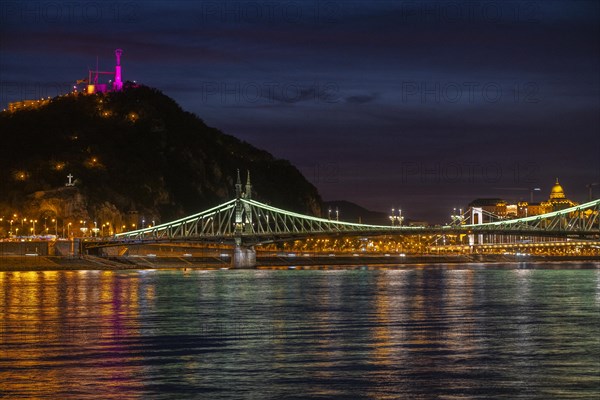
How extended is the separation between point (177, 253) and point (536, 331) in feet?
307

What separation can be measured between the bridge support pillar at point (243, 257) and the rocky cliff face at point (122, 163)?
74.8 feet

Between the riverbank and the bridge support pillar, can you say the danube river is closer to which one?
the riverbank

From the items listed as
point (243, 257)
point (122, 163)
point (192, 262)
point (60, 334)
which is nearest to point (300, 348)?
point (60, 334)

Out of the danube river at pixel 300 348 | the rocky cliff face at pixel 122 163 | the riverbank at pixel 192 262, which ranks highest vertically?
the rocky cliff face at pixel 122 163

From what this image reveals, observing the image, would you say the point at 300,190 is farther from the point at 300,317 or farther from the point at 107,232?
the point at 300,317

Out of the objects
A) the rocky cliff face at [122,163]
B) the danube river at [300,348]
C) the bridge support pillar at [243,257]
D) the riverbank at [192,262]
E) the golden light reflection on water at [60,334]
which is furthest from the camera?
the rocky cliff face at [122,163]

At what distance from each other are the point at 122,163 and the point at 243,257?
46988 millimetres

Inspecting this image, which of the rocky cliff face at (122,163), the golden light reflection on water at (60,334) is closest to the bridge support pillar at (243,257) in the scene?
the rocky cliff face at (122,163)

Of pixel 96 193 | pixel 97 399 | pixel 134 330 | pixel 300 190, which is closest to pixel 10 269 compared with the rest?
pixel 96 193

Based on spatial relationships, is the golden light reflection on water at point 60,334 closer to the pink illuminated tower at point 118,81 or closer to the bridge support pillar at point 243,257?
the bridge support pillar at point 243,257

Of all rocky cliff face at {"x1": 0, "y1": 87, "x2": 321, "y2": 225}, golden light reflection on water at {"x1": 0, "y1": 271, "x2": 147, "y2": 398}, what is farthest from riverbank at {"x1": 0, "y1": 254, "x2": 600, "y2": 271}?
golden light reflection on water at {"x1": 0, "y1": 271, "x2": 147, "y2": 398}

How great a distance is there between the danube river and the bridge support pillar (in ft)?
199

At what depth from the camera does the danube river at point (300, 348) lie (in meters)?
20.5

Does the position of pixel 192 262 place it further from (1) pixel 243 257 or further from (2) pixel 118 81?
(2) pixel 118 81
